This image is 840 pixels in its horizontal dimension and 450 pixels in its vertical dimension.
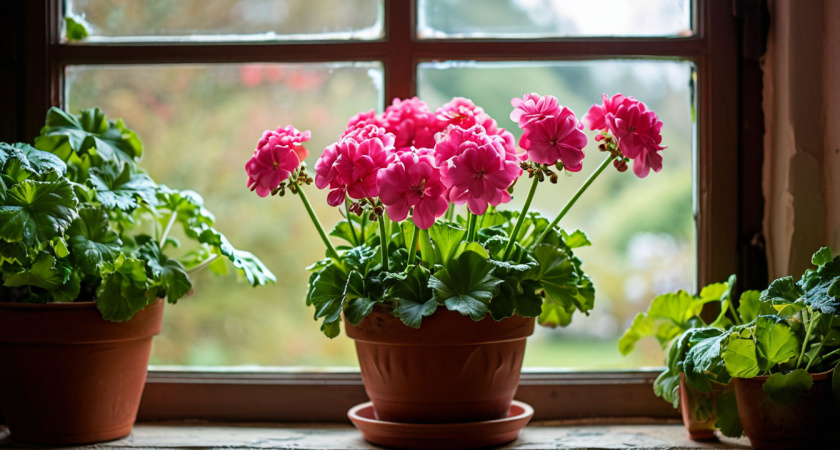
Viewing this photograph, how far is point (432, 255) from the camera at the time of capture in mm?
1134

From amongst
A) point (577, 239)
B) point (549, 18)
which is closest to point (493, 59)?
point (549, 18)

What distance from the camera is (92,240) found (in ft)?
3.96

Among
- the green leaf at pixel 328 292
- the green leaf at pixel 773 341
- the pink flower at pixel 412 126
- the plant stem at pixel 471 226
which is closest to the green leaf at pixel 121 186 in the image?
the green leaf at pixel 328 292

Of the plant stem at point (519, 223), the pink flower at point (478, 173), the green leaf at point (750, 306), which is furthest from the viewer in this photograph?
the green leaf at point (750, 306)

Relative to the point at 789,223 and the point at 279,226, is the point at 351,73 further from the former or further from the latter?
the point at 789,223

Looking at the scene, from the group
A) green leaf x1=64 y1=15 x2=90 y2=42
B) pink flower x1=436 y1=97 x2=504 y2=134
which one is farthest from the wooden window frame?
pink flower x1=436 y1=97 x2=504 y2=134

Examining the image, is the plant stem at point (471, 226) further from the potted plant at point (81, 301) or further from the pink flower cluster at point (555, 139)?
the potted plant at point (81, 301)

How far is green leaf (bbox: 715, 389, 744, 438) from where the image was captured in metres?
1.17

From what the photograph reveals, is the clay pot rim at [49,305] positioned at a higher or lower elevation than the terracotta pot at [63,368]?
higher

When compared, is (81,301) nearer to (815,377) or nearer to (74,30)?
(74,30)

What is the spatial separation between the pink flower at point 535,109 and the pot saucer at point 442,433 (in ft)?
1.59

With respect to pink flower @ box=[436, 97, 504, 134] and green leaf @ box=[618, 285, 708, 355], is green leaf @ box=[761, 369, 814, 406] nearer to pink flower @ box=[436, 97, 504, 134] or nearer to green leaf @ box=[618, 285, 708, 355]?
green leaf @ box=[618, 285, 708, 355]

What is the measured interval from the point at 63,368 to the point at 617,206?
1.08m

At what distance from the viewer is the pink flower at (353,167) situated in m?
1.05
